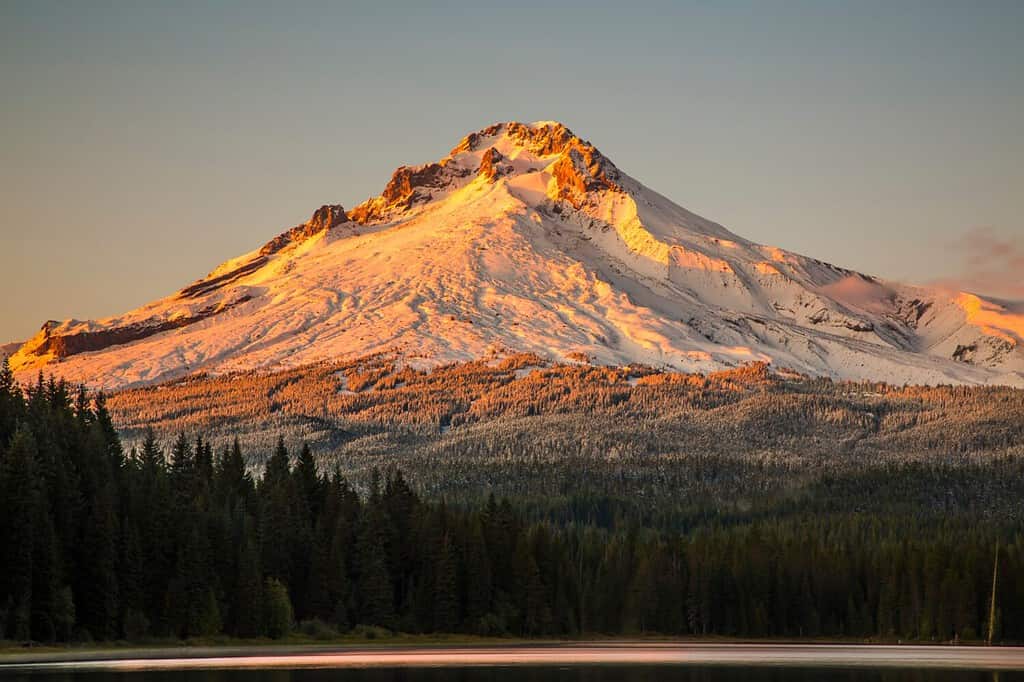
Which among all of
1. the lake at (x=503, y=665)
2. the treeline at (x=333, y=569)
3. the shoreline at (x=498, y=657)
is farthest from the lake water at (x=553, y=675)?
the treeline at (x=333, y=569)

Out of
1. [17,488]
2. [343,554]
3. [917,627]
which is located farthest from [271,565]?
[917,627]

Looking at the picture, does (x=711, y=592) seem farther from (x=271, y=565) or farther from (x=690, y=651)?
(x=271, y=565)

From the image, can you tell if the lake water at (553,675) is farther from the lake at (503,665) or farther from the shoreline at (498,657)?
the shoreline at (498,657)

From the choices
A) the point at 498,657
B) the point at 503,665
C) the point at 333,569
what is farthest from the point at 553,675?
the point at 333,569

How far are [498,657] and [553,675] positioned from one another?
22.1 metres

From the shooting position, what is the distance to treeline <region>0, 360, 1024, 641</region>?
390 ft

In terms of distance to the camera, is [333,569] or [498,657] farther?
[333,569]

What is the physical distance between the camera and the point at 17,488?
114312mm

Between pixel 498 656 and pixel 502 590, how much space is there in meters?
36.0

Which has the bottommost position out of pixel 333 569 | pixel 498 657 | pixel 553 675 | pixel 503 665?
pixel 498 657

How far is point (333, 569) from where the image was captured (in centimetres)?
14775

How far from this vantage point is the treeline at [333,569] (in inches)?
4675

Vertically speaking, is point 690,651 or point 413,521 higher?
point 413,521

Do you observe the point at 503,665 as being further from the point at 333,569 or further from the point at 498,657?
the point at 333,569
